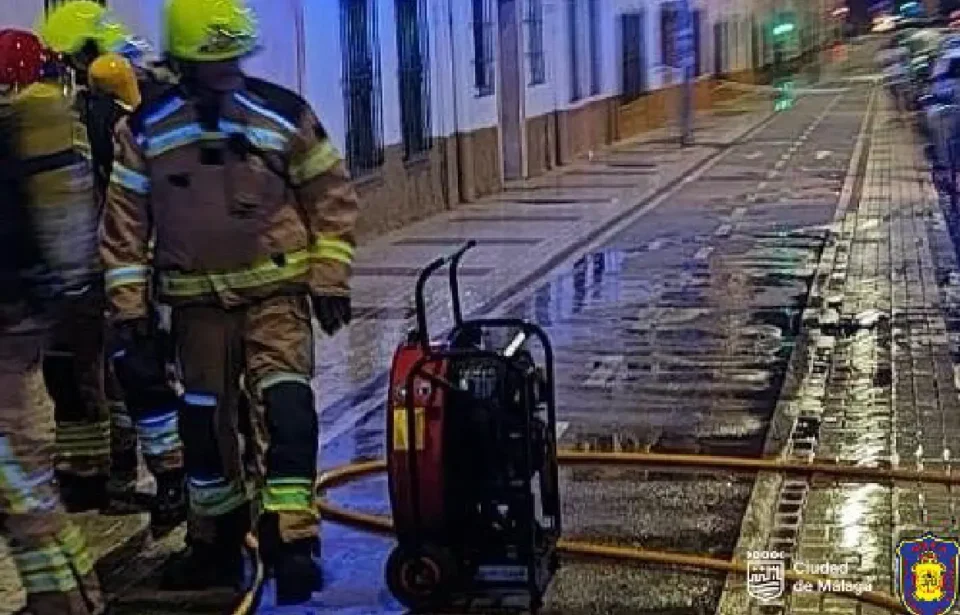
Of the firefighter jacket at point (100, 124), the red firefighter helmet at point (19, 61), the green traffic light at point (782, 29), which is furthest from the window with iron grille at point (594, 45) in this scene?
A: the green traffic light at point (782, 29)

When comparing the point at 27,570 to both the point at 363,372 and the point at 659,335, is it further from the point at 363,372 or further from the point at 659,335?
the point at 659,335

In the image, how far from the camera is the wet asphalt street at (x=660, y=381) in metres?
6.26

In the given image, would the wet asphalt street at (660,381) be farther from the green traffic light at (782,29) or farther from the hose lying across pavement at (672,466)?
the green traffic light at (782,29)

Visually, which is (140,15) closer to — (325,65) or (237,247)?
(325,65)

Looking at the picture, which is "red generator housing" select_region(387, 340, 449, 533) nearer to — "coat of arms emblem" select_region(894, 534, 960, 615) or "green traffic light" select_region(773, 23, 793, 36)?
"coat of arms emblem" select_region(894, 534, 960, 615)

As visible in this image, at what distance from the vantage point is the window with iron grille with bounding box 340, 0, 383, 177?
17734 mm

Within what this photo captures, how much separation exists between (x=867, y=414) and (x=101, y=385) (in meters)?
3.85

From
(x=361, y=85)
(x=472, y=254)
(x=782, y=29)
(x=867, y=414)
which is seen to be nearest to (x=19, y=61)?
(x=867, y=414)

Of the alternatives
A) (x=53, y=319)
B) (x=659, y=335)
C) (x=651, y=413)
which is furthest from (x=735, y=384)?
(x=53, y=319)

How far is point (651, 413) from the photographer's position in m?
9.11

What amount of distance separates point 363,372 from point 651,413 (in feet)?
6.85

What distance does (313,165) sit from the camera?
5.98 m

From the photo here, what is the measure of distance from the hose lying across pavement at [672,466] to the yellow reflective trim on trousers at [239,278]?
4.23 feet

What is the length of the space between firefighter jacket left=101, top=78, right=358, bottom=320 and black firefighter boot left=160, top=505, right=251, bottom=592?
0.82 meters
